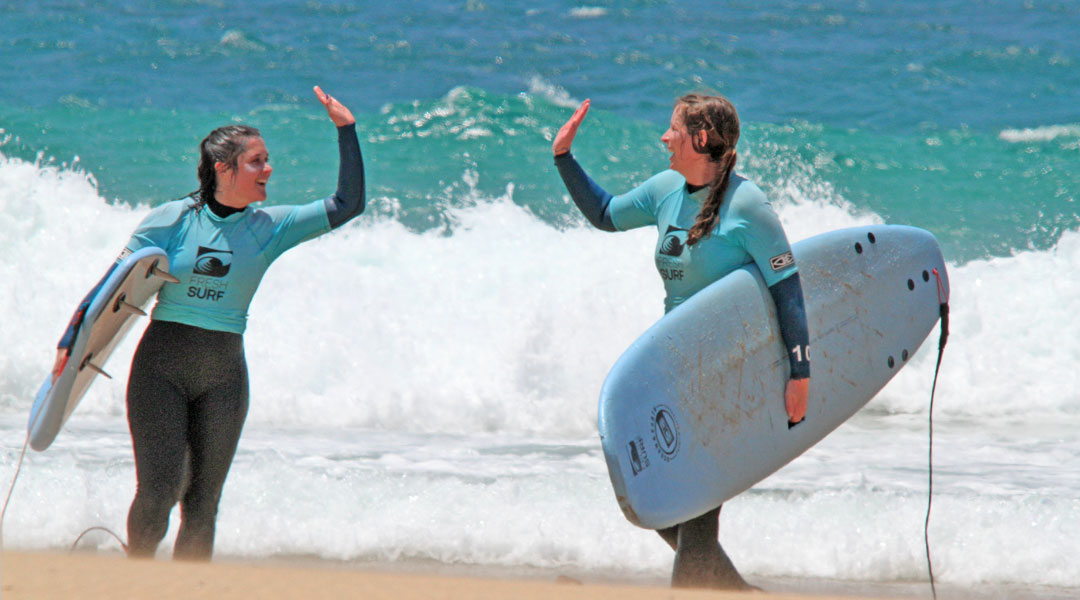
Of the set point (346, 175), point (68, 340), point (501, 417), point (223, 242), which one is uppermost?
point (346, 175)

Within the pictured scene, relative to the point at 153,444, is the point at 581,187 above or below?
above

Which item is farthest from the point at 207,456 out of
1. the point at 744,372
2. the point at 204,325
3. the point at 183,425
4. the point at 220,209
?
the point at 744,372

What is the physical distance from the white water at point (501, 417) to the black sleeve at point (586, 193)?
5.15ft

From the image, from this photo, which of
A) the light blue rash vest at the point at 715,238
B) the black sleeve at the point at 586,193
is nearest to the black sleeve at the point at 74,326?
the black sleeve at the point at 586,193

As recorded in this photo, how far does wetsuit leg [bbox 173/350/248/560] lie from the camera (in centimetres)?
304

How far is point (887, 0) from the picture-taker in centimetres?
1242

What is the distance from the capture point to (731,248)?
279cm

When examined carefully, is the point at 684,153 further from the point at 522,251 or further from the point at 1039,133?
the point at 1039,133

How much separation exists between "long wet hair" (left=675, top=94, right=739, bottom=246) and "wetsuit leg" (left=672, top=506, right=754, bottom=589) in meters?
0.78

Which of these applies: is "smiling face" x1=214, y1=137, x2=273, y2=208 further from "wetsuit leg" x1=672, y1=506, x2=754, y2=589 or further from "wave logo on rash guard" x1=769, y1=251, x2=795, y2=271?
"wetsuit leg" x1=672, y1=506, x2=754, y2=589

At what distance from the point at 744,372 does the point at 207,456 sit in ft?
5.18

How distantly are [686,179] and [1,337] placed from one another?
5.71 m

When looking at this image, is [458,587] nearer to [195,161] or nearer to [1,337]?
[1,337]

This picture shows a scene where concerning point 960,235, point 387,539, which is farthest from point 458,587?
point 960,235
